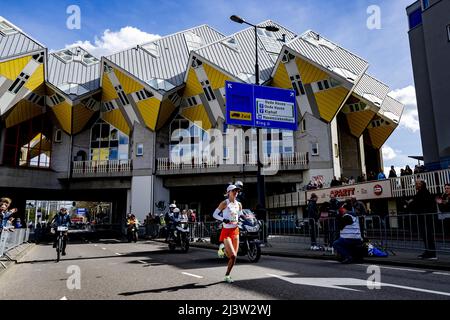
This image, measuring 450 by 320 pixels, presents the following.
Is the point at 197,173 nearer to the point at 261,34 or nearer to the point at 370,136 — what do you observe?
the point at 261,34

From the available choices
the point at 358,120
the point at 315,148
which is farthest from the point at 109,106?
the point at 358,120

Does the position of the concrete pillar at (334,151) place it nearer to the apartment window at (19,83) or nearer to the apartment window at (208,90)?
the apartment window at (208,90)

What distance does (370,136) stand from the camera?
38344 mm

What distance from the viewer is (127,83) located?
102 ft

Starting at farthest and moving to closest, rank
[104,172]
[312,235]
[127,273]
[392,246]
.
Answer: [104,172] < [312,235] < [392,246] < [127,273]

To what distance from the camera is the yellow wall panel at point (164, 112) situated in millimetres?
30786

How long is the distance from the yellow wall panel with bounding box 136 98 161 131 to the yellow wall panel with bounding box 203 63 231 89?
16.6 feet

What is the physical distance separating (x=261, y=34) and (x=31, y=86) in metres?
23.5

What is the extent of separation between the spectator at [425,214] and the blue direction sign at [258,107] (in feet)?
23.6

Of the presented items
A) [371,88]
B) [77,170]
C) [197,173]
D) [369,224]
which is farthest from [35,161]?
[371,88]

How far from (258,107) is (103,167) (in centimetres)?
2028

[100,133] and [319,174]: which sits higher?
[100,133]

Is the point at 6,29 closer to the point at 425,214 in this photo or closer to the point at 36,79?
the point at 36,79

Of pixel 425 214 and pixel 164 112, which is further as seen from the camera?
pixel 164 112
